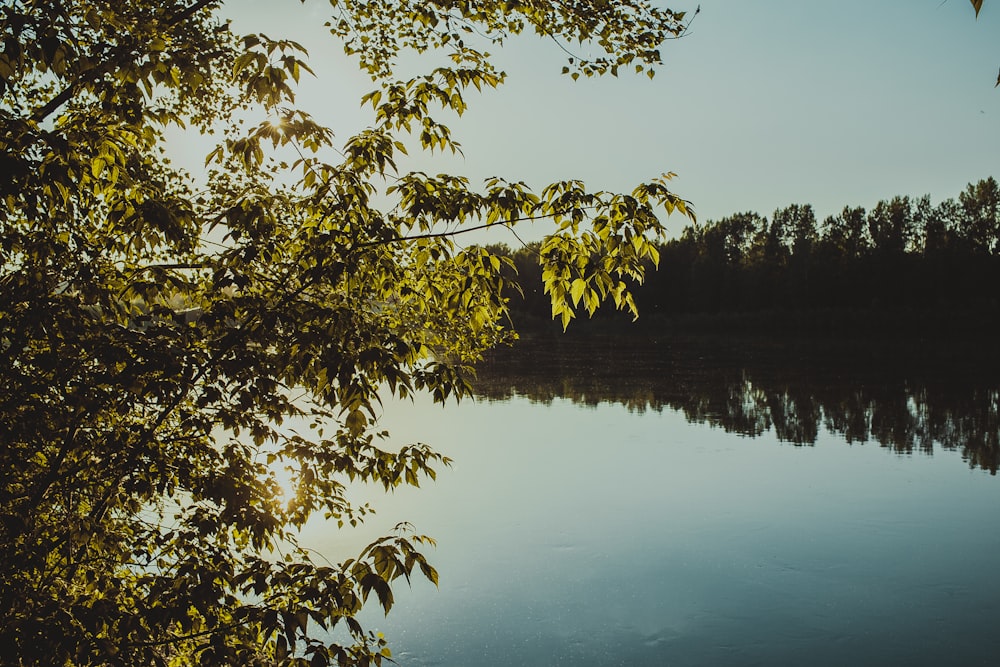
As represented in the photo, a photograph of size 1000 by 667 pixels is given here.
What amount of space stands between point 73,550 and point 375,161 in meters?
2.10

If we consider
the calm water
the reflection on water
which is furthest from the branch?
the reflection on water

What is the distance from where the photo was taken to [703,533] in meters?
11.7

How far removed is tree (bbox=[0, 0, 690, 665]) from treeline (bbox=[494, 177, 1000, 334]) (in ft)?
182

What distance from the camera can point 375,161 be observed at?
132 inches

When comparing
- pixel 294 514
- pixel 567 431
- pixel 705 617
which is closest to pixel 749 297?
pixel 567 431

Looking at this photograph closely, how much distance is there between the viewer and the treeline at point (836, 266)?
189 ft

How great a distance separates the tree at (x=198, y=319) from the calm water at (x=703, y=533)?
4.78 meters

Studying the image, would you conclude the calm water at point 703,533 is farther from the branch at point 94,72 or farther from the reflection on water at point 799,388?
the branch at point 94,72

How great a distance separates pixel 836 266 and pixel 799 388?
4214 cm

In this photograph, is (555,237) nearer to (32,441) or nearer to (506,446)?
(32,441)

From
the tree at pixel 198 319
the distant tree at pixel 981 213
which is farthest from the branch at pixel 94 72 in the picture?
the distant tree at pixel 981 213

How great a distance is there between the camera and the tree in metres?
2.87

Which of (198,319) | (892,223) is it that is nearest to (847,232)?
(892,223)

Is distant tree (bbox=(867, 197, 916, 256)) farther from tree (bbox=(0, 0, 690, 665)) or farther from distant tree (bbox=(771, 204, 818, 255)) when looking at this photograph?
tree (bbox=(0, 0, 690, 665))
